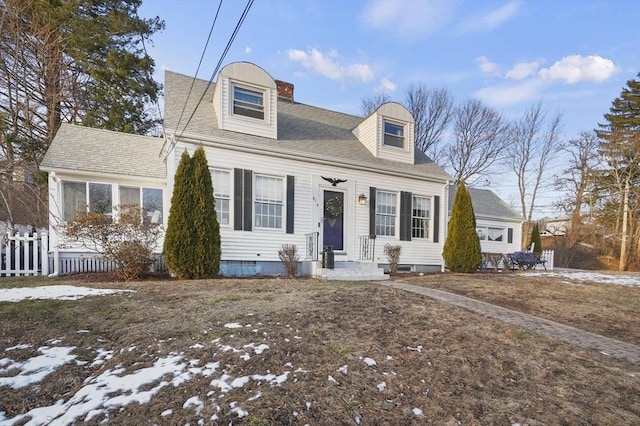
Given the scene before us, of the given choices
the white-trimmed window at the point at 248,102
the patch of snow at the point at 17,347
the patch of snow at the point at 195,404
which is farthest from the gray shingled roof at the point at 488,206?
the patch of snow at the point at 17,347

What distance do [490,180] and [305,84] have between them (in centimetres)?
1779

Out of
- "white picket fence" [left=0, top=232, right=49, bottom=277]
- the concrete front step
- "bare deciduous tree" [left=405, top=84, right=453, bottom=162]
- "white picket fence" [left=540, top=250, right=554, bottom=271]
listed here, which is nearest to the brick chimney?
the concrete front step

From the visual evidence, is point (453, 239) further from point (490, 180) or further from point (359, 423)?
point (490, 180)

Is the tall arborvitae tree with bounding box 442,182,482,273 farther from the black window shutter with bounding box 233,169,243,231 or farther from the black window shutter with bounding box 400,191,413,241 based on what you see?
the black window shutter with bounding box 233,169,243,231

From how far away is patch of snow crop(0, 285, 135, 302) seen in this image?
4945 millimetres

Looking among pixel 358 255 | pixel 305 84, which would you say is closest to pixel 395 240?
pixel 358 255

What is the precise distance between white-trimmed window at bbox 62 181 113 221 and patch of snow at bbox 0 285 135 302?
10.3ft

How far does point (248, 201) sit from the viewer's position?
8.48 m

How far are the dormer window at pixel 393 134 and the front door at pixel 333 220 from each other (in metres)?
3.04

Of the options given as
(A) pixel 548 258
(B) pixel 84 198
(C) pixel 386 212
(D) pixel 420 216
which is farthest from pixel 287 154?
(A) pixel 548 258

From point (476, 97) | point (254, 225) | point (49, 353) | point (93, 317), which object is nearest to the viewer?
point (49, 353)

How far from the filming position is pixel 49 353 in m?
2.97

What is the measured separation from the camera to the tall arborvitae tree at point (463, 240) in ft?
33.4

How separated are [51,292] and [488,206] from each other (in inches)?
728
